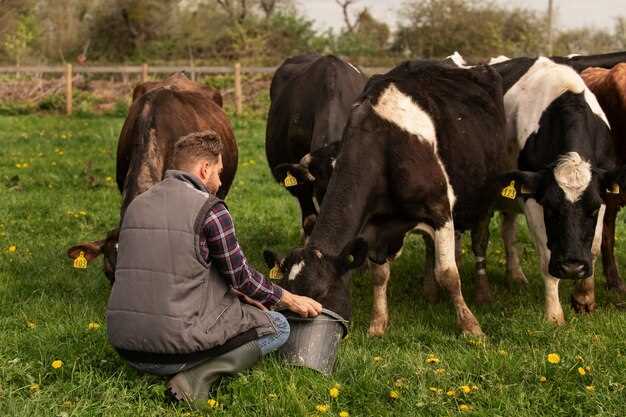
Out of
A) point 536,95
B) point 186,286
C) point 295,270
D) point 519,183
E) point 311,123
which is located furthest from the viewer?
point 311,123

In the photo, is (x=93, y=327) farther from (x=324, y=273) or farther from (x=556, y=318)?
(x=556, y=318)

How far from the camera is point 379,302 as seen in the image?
6.64 metres

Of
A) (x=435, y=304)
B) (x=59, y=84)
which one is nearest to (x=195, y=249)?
(x=435, y=304)

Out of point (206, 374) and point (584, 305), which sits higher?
point (206, 374)

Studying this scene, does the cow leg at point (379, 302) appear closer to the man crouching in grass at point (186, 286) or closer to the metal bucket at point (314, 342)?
the metal bucket at point (314, 342)

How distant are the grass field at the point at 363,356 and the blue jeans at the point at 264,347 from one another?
11 cm

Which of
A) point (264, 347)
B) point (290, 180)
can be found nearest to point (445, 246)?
point (290, 180)

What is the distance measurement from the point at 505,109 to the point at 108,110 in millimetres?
17525

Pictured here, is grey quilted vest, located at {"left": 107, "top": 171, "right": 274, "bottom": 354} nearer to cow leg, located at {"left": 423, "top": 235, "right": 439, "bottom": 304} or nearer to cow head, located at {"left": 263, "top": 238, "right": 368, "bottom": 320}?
cow head, located at {"left": 263, "top": 238, "right": 368, "bottom": 320}

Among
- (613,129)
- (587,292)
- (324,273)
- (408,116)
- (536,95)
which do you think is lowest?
(587,292)

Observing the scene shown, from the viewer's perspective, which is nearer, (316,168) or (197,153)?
(197,153)

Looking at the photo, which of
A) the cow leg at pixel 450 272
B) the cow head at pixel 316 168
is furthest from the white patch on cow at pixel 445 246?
the cow head at pixel 316 168

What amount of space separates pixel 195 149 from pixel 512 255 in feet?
15.3

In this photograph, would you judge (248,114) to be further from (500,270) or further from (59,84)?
(500,270)
